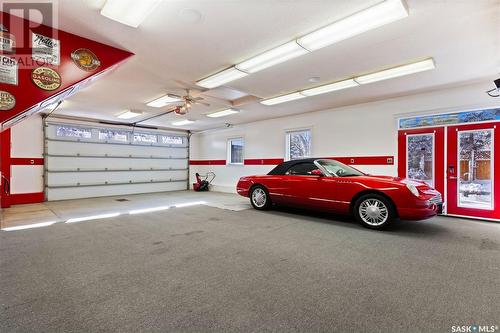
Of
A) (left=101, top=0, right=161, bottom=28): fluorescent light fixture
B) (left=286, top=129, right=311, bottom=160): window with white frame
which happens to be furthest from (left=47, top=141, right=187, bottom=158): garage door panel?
(left=101, top=0, right=161, bottom=28): fluorescent light fixture

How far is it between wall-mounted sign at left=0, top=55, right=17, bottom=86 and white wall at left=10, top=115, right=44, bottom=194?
248 inches

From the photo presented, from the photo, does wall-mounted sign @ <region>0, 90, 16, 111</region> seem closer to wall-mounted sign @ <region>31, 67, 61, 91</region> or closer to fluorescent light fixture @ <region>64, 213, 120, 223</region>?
wall-mounted sign @ <region>31, 67, 61, 91</region>

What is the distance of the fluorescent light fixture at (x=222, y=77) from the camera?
399cm

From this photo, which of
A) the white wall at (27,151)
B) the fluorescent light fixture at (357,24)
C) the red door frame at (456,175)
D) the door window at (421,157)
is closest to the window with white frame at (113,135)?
the white wall at (27,151)

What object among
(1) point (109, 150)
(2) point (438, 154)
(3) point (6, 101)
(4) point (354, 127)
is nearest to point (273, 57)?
(3) point (6, 101)

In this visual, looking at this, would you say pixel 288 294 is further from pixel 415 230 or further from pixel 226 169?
pixel 226 169

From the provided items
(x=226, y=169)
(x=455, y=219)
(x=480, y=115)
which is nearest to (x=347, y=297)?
(x=455, y=219)

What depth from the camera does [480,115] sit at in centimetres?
471

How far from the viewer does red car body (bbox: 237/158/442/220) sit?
3.64 m

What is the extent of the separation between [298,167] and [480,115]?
151 inches

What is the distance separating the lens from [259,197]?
5699 mm

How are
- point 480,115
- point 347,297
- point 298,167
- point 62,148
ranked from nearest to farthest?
point 347,297
point 480,115
point 298,167
point 62,148

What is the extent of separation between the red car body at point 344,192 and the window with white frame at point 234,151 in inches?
169

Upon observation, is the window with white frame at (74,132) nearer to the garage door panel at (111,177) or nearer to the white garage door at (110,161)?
the white garage door at (110,161)
